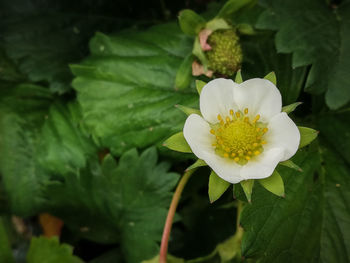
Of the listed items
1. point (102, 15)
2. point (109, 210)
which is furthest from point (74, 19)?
point (109, 210)

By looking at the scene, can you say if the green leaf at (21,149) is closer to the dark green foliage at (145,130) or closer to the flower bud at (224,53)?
the dark green foliage at (145,130)

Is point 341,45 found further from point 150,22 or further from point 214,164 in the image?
point 150,22

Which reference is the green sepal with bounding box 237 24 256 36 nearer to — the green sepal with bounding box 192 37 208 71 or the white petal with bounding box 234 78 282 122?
the green sepal with bounding box 192 37 208 71

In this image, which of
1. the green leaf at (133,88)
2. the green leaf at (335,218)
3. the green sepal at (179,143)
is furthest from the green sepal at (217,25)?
the green leaf at (335,218)

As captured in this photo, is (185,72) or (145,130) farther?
(145,130)

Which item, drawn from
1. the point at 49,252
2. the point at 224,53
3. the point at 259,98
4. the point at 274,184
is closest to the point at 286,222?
the point at 274,184

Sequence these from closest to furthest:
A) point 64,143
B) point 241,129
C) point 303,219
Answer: point 241,129 < point 303,219 < point 64,143

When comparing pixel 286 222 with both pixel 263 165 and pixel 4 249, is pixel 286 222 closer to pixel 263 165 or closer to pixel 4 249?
pixel 263 165
